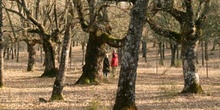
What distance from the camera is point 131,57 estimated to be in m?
11.0

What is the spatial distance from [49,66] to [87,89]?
10141 millimetres

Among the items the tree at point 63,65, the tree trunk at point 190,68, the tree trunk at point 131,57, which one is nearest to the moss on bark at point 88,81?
the tree trunk at point 190,68

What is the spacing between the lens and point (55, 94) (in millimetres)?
15742

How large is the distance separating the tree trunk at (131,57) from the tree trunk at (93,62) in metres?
11.7

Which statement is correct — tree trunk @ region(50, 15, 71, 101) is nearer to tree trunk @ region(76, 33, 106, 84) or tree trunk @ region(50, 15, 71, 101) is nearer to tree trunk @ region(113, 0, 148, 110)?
tree trunk @ region(113, 0, 148, 110)

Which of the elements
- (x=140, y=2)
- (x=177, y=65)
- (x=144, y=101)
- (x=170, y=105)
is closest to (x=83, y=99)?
(x=144, y=101)

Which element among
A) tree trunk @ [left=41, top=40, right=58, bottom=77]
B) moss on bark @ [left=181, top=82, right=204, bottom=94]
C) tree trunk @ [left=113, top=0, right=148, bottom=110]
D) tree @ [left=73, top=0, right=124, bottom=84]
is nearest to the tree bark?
tree trunk @ [left=113, top=0, right=148, bottom=110]

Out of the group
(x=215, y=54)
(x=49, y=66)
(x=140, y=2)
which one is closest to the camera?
(x=140, y=2)

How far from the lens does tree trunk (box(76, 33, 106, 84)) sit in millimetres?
22812

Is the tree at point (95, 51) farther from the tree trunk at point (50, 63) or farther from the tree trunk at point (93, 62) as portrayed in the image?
the tree trunk at point (50, 63)

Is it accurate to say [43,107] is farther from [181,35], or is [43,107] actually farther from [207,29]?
[207,29]

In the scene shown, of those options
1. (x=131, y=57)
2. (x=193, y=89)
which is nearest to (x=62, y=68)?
(x=131, y=57)

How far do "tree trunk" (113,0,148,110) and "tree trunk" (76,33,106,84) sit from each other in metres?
11.7

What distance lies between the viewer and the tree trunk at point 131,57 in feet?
35.9
